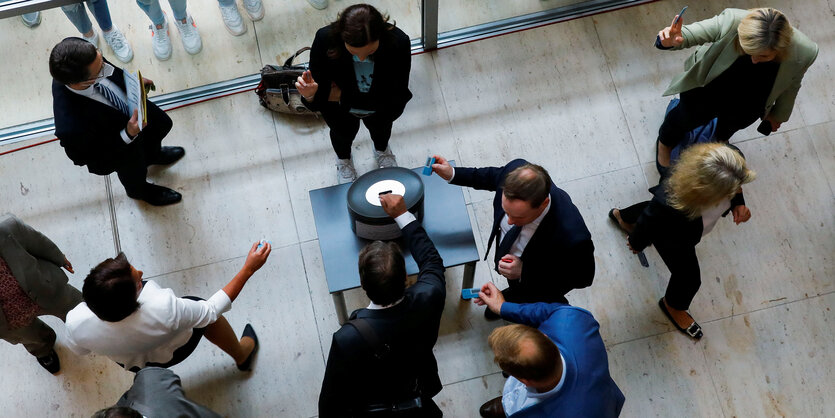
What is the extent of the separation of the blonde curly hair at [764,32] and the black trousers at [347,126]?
6.01 feet

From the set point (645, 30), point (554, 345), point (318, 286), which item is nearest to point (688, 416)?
point (554, 345)

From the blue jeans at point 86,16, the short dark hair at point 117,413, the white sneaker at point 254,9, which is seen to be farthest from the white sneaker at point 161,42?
the short dark hair at point 117,413

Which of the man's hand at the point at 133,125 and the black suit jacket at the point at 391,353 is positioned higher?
the man's hand at the point at 133,125

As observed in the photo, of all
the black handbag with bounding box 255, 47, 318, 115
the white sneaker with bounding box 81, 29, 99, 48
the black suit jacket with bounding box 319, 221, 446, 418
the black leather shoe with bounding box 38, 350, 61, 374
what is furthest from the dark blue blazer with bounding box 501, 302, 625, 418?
the white sneaker with bounding box 81, 29, 99, 48

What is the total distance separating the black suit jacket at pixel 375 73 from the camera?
3246mm

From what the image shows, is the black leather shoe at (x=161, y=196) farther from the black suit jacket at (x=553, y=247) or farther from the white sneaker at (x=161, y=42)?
the black suit jacket at (x=553, y=247)

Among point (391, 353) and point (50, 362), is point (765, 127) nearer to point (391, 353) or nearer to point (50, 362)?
point (391, 353)

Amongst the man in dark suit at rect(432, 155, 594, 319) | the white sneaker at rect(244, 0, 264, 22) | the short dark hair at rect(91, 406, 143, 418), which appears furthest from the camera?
the white sneaker at rect(244, 0, 264, 22)

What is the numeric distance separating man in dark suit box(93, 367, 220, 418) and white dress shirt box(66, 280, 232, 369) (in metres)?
0.18

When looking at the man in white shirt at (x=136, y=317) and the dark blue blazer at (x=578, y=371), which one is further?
the man in white shirt at (x=136, y=317)

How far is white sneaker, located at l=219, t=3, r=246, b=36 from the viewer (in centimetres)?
457

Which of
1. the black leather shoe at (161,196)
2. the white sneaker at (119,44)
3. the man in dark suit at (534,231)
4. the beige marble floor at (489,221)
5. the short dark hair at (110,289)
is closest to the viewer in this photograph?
the short dark hair at (110,289)

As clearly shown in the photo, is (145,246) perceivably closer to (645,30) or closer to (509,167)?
(509,167)

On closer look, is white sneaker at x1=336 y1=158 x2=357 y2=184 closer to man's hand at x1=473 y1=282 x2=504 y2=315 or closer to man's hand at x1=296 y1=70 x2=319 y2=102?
man's hand at x1=296 y1=70 x2=319 y2=102
